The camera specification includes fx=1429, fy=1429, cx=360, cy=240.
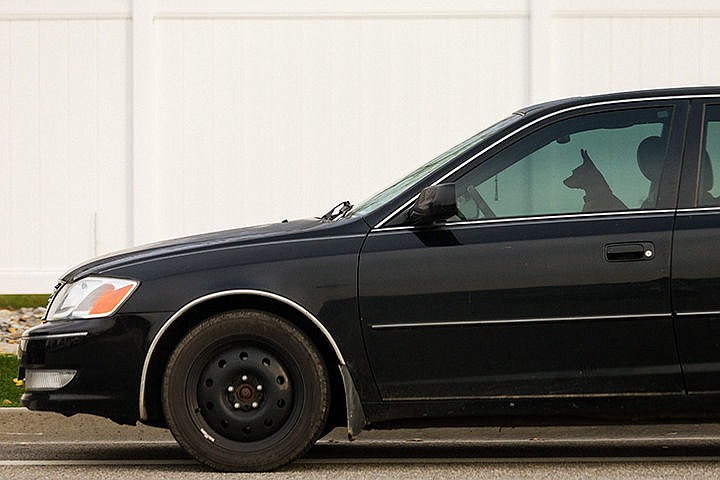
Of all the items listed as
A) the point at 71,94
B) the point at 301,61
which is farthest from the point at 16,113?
the point at 301,61

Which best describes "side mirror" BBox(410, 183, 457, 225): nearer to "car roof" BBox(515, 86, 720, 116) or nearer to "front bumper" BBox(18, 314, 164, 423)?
"car roof" BBox(515, 86, 720, 116)

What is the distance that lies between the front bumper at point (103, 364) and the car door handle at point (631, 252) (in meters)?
1.96

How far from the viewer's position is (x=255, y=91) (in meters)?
14.3

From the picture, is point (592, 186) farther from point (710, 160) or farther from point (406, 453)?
point (406, 453)

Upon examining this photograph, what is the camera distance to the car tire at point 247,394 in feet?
20.3

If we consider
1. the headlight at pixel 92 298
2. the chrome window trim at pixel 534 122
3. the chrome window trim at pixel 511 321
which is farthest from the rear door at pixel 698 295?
the headlight at pixel 92 298

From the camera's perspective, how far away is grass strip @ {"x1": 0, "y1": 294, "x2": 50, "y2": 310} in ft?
46.2

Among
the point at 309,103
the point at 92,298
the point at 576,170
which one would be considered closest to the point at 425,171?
the point at 576,170

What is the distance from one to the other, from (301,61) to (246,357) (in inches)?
329

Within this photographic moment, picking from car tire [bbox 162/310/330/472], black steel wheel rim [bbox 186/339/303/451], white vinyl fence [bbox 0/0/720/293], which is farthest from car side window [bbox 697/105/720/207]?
white vinyl fence [bbox 0/0/720/293]

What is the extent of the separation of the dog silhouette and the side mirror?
55cm

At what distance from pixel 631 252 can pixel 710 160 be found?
2.05 ft

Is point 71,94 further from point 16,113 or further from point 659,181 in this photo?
point 659,181

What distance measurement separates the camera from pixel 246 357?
6.23 metres
